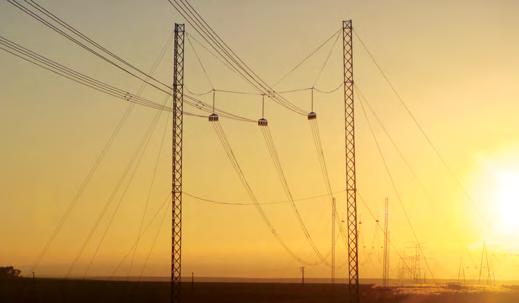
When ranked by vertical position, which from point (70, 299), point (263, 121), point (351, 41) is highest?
point (351, 41)

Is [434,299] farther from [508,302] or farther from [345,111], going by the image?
[345,111]

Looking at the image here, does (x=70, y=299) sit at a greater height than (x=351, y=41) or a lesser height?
lesser


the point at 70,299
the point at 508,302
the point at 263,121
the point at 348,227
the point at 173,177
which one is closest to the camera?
the point at 173,177

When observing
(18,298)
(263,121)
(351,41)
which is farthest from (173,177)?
(18,298)

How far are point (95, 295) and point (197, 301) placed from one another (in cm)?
1750

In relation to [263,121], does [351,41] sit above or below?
above

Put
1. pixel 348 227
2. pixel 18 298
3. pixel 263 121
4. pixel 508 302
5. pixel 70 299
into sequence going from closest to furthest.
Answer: pixel 348 227 → pixel 263 121 → pixel 18 298 → pixel 70 299 → pixel 508 302

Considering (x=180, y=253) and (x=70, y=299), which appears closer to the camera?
(x=180, y=253)

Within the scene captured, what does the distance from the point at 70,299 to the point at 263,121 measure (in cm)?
4752

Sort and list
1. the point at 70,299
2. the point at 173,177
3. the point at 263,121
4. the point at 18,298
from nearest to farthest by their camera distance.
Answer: the point at 173,177 → the point at 263,121 → the point at 18,298 → the point at 70,299

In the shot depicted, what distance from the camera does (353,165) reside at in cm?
6231

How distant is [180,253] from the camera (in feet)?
183

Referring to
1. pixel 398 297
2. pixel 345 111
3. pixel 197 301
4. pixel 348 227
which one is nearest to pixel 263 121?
pixel 345 111

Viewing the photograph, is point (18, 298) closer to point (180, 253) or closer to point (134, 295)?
point (134, 295)
